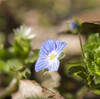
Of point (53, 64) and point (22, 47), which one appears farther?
point (22, 47)

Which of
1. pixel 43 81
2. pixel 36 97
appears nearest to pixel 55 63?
pixel 36 97

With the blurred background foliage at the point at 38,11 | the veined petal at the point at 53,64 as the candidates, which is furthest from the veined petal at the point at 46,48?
the blurred background foliage at the point at 38,11

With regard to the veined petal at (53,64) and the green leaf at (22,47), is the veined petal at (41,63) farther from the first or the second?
the green leaf at (22,47)

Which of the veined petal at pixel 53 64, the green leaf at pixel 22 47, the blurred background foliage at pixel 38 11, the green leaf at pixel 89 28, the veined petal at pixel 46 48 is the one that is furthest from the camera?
the blurred background foliage at pixel 38 11

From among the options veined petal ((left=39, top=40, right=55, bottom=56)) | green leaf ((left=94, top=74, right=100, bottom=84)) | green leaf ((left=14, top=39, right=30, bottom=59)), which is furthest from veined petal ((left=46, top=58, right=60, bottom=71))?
green leaf ((left=14, top=39, right=30, bottom=59))

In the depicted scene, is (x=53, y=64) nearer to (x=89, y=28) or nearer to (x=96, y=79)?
Answer: (x=96, y=79)

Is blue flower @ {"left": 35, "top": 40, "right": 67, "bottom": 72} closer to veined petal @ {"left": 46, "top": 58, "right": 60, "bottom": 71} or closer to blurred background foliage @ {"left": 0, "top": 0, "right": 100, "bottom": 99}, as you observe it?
veined petal @ {"left": 46, "top": 58, "right": 60, "bottom": 71}

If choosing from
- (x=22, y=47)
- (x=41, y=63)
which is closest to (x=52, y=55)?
(x=41, y=63)
